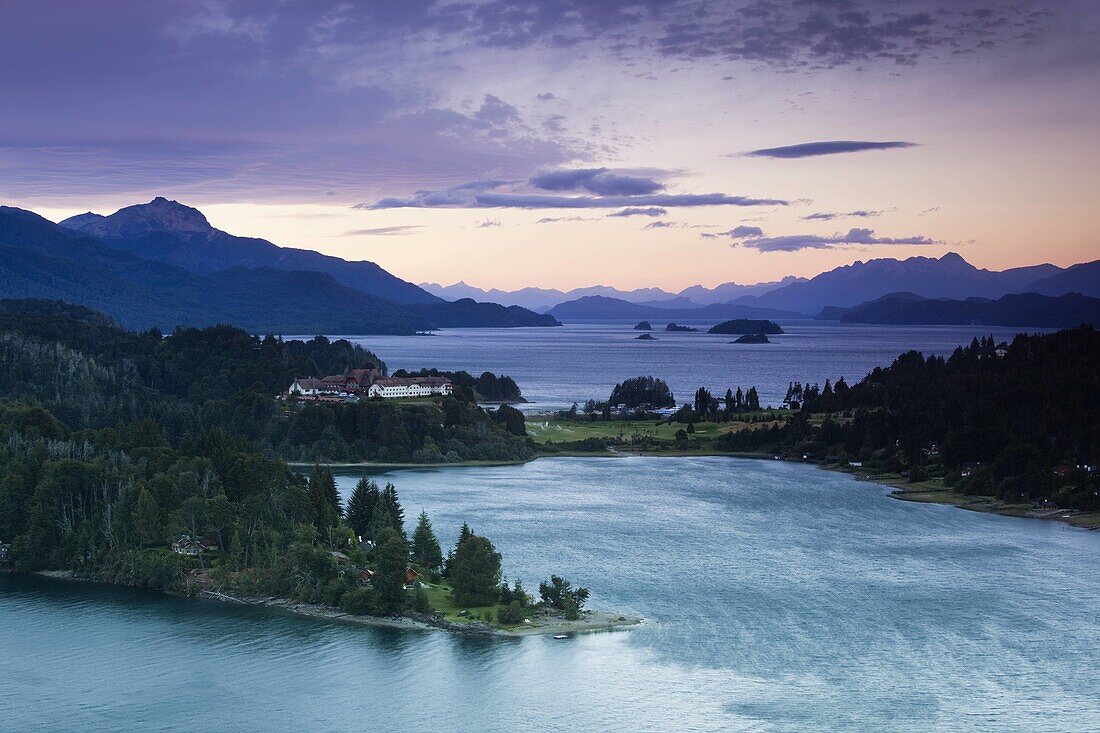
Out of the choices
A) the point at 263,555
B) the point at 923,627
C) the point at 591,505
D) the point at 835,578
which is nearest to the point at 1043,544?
the point at 835,578

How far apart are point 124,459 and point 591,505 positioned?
2405cm

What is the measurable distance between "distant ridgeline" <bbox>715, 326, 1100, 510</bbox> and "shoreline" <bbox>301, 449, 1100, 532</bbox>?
1.13 m

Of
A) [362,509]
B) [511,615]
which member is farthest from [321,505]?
[511,615]

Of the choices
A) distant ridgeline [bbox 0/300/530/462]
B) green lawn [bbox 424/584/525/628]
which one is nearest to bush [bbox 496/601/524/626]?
green lawn [bbox 424/584/525/628]

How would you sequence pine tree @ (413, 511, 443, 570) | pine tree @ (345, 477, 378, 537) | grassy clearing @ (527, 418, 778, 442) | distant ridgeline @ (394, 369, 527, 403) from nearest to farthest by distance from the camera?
pine tree @ (413, 511, 443, 570)
pine tree @ (345, 477, 378, 537)
grassy clearing @ (527, 418, 778, 442)
distant ridgeline @ (394, 369, 527, 403)

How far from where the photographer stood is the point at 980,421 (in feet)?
242

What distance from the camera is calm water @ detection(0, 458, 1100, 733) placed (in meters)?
28.9

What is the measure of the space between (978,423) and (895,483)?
8.66 m

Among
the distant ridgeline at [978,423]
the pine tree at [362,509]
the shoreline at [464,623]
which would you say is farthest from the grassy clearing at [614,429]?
the shoreline at [464,623]

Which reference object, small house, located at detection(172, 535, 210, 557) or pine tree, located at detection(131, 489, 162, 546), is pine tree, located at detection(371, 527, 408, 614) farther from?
pine tree, located at detection(131, 489, 162, 546)

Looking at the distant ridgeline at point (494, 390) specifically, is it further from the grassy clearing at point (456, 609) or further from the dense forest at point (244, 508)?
the grassy clearing at point (456, 609)

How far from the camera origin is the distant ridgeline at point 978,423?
6438cm

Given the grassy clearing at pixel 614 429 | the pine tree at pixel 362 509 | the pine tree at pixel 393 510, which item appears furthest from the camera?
the grassy clearing at pixel 614 429

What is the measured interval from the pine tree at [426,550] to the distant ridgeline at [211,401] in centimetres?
1747
